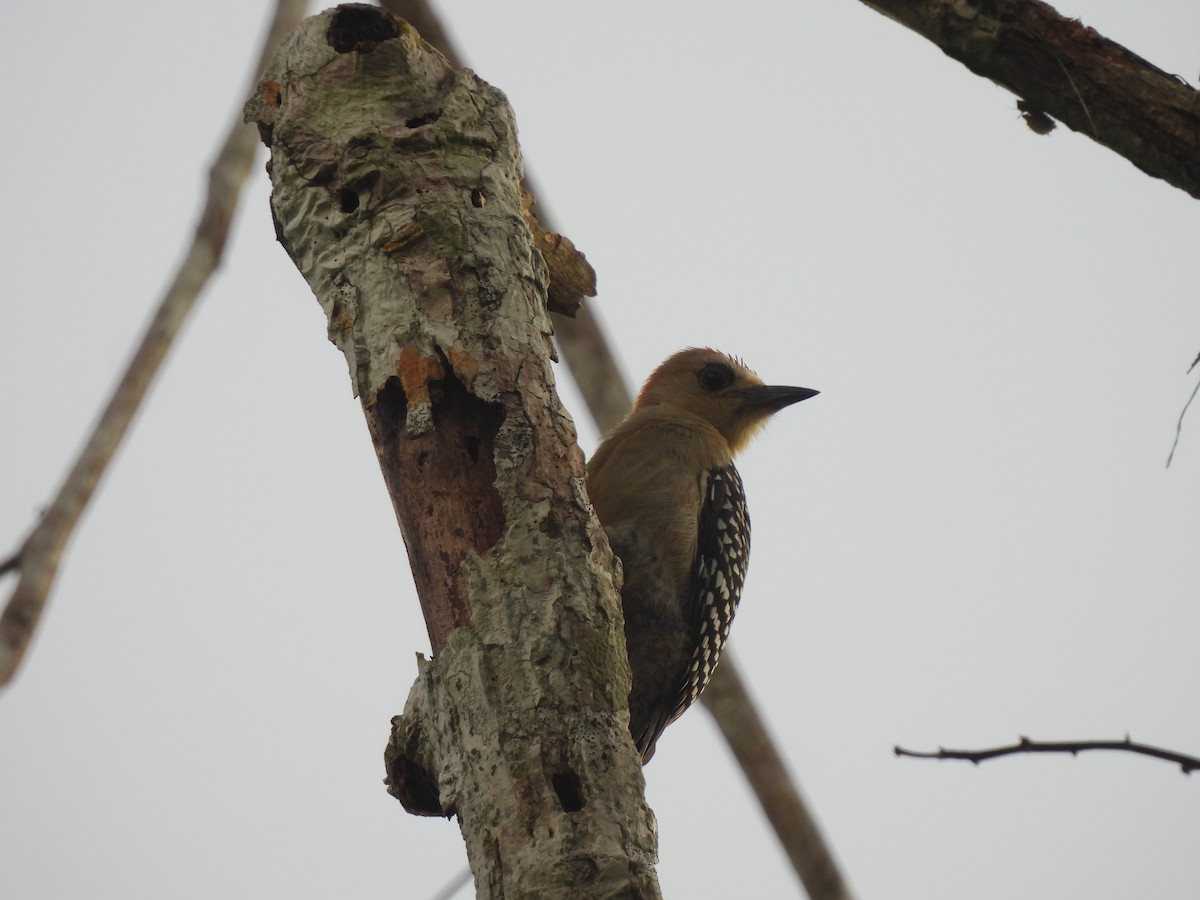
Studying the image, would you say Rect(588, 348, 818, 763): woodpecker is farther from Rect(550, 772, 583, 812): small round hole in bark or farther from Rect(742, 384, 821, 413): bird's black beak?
Rect(550, 772, 583, 812): small round hole in bark

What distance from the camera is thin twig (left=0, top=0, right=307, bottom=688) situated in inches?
160

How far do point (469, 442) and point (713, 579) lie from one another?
206 centimetres

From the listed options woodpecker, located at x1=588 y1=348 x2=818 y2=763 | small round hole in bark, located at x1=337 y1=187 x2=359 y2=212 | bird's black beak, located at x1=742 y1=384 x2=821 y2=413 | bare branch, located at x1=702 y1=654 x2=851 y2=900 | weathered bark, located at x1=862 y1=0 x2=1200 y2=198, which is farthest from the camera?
bird's black beak, located at x1=742 y1=384 x2=821 y2=413

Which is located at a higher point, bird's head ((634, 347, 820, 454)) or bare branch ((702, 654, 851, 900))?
bird's head ((634, 347, 820, 454))

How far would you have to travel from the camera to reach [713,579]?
4.93m

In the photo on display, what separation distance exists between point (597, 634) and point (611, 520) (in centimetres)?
221

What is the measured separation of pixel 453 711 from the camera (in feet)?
8.88

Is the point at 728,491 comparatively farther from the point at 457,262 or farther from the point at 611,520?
the point at 457,262

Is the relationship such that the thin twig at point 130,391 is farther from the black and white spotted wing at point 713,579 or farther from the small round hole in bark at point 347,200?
the black and white spotted wing at point 713,579

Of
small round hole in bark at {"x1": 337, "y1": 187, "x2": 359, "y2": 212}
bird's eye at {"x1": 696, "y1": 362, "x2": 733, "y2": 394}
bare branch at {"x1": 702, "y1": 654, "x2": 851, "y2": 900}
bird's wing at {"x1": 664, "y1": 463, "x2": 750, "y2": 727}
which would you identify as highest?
bird's eye at {"x1": 696, "y1": 362, "x2": 733, "y2": 394}

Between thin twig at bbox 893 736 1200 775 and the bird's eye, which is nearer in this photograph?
thin twig at bbox 893 736 1200 775

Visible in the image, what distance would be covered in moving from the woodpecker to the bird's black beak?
427mm

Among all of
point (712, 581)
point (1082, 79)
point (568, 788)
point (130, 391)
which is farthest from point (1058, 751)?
point (130, 391)

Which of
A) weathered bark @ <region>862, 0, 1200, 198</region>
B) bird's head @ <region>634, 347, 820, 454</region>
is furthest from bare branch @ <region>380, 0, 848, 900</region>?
weathered bark @ <region>862, 0, 1200, 198</region>
